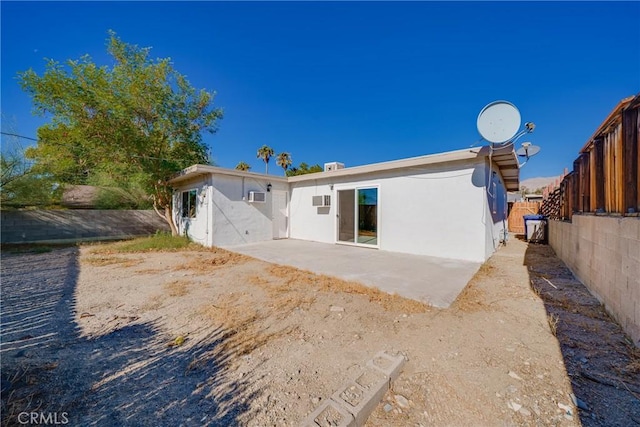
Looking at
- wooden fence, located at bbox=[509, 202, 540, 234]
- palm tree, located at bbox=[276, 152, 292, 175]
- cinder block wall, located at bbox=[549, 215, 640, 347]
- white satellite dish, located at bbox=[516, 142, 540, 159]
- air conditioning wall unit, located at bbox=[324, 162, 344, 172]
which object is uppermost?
palm tree, located at bbox=[276, 152, 292, 175]

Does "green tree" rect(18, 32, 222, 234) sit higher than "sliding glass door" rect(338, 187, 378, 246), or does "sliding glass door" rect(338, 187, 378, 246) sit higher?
"green tree" rect(18, 32, 222, 234)

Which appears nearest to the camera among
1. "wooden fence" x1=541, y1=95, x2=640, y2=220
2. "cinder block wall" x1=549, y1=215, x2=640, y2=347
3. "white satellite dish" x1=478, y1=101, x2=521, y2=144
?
"cinder block wall" x1=549, y1=215, x2=640, y2=347

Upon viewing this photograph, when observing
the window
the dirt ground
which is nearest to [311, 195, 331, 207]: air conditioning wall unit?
the window

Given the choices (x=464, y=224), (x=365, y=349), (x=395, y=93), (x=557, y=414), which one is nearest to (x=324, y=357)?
(x=365, y=349)

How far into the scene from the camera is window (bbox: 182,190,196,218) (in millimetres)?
9136

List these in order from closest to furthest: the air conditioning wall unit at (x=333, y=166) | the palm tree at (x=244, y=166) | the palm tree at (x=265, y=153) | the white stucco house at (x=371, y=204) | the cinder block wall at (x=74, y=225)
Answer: the white stucco house at (x=371, y=204)
the cinder block wall at (x=74, y=225)
the air conditioning wall unit at (x=333, y=166)
the palm tree at (x=244, y=166)
the palm tree at (x=265, y=153)

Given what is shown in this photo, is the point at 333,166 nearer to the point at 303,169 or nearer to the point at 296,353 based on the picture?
the point at 296,353

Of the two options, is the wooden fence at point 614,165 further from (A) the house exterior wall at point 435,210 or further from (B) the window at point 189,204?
(B) the window at point 189,204

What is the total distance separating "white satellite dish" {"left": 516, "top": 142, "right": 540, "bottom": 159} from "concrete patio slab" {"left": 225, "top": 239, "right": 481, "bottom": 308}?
3.38 m

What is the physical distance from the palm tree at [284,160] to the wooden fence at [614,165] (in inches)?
976

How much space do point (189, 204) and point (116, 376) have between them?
857 centimetres

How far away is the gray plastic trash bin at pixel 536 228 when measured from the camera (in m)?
9.10

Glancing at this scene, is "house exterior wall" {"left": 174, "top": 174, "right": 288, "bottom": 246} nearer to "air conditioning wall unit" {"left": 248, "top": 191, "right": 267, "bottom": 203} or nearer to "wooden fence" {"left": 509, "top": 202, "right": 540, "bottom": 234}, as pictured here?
"air conditioning wall unit" {"left": 248, "top": 191, "right": 267, "bottom": 203}

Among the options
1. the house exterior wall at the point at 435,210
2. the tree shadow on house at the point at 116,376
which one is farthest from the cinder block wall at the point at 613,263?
the tree shadow on house at the point at 116,376
